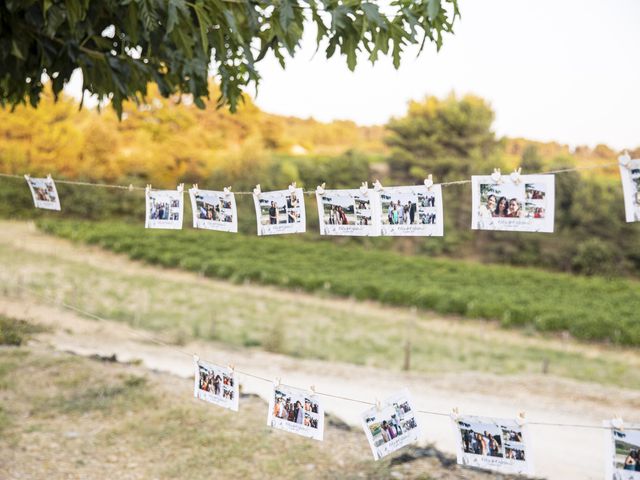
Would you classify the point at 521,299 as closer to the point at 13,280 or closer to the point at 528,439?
the point at 13,280

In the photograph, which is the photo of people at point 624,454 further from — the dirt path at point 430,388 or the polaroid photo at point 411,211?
the dirt path at point 430,388

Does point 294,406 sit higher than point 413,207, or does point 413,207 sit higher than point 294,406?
point 413,207

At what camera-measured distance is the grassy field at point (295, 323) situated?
41.6 feet

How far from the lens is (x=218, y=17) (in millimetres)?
2881

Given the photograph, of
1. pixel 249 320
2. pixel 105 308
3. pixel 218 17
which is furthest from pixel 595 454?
pixel 105 308

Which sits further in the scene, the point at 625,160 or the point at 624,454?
the point at 624,454

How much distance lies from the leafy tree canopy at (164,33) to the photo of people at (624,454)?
1957mm

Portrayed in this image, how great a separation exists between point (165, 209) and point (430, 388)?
640 cm

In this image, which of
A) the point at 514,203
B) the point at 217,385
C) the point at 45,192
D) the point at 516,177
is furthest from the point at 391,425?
the point at 45,192

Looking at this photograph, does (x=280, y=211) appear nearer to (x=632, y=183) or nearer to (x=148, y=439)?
(x=632, y=183)

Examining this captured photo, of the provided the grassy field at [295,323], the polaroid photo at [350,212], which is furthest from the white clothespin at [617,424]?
the grassy field at [295,323]

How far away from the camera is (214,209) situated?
12.6 feet

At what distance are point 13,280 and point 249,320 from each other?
21.7ft

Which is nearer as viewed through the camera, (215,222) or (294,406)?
(294,406)
